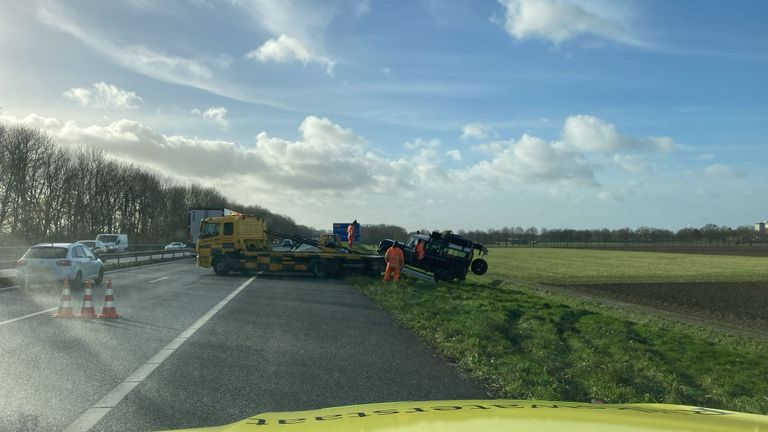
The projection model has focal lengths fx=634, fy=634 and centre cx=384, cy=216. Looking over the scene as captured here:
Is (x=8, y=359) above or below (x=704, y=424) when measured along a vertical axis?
below

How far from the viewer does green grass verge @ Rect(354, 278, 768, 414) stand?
7473 mm

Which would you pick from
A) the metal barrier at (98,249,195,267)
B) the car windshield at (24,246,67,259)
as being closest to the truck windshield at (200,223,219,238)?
the metal barrier at (98,249,195,267)

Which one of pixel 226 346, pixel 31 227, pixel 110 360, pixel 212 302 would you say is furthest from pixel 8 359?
pixel 31 227

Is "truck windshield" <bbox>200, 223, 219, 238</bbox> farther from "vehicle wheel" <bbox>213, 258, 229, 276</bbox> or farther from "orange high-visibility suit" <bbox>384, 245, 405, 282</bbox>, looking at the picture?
"orange high-visibility suit" <bbox>384, 245, 405, 282</bbox>

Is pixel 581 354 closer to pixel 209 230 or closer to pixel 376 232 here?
pixel 209 230

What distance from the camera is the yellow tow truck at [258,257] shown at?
98.3 feet

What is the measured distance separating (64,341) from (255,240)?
20.8 m

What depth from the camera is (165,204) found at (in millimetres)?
99750

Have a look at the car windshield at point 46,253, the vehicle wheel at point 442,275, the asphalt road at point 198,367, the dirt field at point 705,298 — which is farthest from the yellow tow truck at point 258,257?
the asphalt road at point 198,367

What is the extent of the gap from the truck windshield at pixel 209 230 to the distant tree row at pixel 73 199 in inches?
1244

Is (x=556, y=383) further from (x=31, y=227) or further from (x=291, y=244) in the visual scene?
(x=31, y=227)

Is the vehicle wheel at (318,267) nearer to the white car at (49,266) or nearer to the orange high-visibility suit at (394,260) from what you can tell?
the orange high-visibility suit at (394,260)

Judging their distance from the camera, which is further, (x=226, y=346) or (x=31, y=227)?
(x=31, y=227)

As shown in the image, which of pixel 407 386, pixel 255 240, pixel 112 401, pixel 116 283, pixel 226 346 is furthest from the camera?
pixel 255 240
